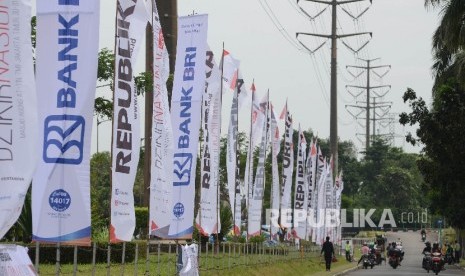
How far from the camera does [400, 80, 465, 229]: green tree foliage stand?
4603cm

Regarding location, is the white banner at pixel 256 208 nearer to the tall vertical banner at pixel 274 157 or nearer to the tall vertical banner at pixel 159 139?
the tall vertical banner at pixel 274 157

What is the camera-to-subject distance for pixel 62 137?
631 inches

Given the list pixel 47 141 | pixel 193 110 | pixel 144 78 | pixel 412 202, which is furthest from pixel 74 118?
pixel 412 202

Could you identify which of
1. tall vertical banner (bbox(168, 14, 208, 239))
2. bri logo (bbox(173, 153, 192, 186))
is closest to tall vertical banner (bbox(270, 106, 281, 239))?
tall vertical banner (bbox(168, 14, 208, 239))

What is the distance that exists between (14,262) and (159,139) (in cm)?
987

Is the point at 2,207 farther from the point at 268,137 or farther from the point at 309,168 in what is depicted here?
the point at 309,168

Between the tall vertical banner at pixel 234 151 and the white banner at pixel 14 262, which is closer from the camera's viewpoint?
the white banner at pixel 14 262

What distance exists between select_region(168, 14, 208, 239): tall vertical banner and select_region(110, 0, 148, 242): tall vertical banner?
17.9 ft

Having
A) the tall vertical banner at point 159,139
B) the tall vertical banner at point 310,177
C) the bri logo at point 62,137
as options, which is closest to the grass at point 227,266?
the tall vertical banner at point 159,139

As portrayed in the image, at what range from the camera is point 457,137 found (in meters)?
46.3

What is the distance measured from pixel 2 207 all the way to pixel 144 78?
21185mm

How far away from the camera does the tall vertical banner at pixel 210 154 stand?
28469mm

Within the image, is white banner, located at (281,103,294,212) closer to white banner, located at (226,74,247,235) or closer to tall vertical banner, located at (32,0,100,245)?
white banner, located at (226,74,247,235)

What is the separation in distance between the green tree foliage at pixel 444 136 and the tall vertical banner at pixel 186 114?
22.9 meters
